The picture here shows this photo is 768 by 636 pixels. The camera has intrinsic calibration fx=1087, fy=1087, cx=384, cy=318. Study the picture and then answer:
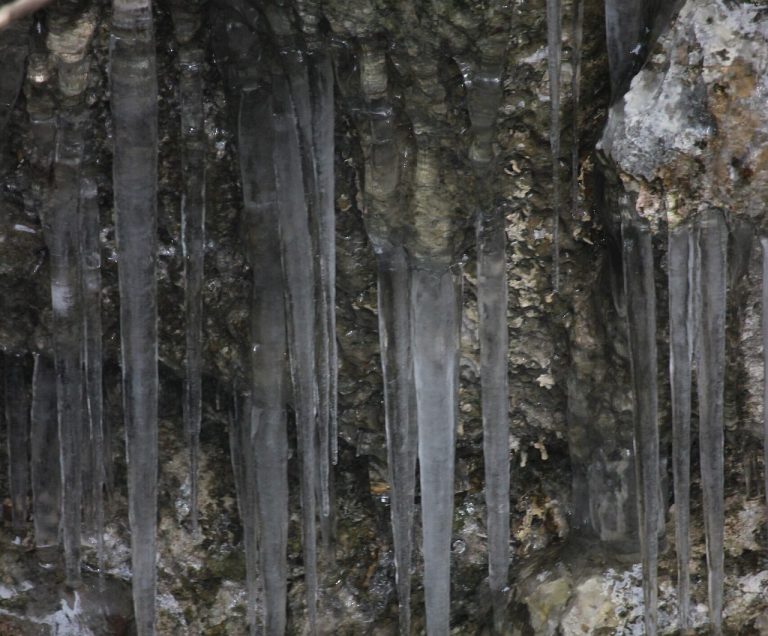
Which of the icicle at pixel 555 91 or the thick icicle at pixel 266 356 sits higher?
the icicle at pixel 555 91

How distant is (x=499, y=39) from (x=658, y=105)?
15.1 inches

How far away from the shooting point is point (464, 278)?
9.34 ft

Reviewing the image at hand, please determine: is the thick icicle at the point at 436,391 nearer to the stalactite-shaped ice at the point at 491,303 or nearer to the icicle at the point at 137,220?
the stalactite-shaped ice at the point at 491,303

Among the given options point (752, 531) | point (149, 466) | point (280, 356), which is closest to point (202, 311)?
point (280, 356)

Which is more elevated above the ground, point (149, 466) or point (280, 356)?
point (280, 356)

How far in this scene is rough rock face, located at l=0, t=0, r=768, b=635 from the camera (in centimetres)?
241

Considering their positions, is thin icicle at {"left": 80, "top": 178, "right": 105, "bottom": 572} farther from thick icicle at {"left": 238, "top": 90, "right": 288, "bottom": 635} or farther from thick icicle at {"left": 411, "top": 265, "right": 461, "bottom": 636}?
thick icicle at {"left": 411, "top": 265, "right": 461, "bottom": 636}

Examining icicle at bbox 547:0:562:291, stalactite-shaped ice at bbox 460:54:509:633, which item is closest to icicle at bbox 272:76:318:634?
stalactite-shaped ice at bbox 460:54:509:633

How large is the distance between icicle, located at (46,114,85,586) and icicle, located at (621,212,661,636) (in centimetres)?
131

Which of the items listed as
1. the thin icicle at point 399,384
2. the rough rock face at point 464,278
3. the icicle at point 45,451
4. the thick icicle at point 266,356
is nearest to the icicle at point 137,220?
the rough rock face at point 464,278

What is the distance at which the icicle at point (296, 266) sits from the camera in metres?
2.59

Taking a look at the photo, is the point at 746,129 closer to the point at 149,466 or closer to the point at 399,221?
the point at 399,221

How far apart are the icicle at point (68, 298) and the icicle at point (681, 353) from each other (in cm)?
140

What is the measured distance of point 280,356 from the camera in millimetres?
2898
